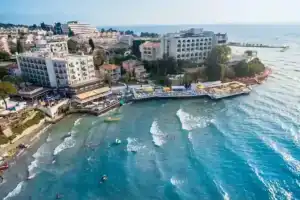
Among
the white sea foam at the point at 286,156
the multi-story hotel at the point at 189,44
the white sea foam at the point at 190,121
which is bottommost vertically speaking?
the white sea foam at the point at 190,121

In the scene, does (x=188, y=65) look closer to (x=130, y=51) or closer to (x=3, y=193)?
(x=130, y=51)

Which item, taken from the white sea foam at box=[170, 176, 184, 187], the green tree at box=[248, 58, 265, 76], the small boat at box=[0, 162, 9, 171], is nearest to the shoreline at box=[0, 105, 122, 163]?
the small boat at box=[0, 162, 9, 171]

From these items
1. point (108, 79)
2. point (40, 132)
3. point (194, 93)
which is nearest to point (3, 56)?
point (108, 79)

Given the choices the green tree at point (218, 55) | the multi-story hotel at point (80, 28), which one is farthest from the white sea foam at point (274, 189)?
the multi-story hotel at point (80, 28)

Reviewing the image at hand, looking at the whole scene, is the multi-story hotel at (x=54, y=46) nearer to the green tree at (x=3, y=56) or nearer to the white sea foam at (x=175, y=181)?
the green tree at (x=3, y=56)

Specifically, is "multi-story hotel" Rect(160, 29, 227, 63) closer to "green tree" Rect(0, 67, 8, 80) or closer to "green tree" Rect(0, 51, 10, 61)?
"green tree" Rect(0, 67, 8, 80)

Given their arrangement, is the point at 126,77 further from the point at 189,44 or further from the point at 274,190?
the point at 274,190
